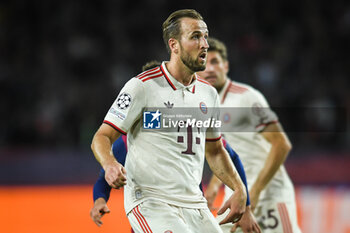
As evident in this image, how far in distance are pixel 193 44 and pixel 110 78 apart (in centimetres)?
939

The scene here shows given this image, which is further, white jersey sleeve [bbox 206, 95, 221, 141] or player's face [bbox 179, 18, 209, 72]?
white jersey sleeve [bbox 206, 95, 221, 141]

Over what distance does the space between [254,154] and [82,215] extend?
3.49m

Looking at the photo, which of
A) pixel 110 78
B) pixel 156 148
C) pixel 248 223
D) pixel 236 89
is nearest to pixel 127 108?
pixel 156 148

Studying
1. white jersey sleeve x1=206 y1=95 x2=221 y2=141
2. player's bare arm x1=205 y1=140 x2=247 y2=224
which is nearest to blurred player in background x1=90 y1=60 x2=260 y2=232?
player's bare arm x1=205 y1=140 x2=247 y2=224

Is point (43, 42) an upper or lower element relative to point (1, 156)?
upper

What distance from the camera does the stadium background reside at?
1016 centimetres

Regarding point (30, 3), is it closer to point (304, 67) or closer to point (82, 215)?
point (304, 67)

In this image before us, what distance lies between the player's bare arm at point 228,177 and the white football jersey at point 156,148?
20cm

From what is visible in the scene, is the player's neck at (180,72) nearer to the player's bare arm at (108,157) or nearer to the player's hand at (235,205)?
the player's bare arm at (108,157)

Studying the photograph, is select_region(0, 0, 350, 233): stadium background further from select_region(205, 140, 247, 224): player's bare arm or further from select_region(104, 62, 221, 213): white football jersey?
select_region(104, 62, 221, 213): white football jersey

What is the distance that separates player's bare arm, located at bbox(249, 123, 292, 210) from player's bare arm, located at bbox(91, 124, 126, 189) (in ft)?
5.84

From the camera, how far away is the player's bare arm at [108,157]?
2.76 m

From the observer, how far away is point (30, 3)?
14.1 metres

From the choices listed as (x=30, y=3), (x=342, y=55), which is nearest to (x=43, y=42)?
(x=30, y=3)
